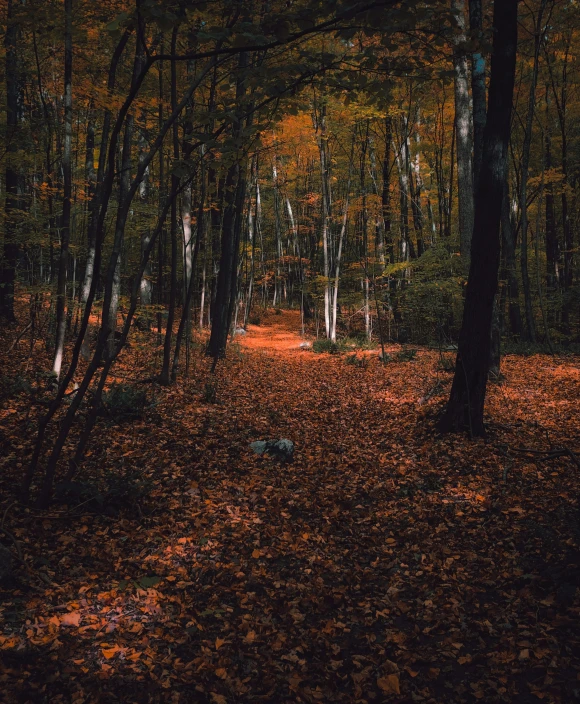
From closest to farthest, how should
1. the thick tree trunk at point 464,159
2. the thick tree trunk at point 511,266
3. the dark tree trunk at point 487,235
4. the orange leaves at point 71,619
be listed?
1. the orange leaves at point 71,619
2. the dark tree trunk at point 487,235
3. the thick tree trunk at point 464,159
4. the thick tree trunk at point 511,266

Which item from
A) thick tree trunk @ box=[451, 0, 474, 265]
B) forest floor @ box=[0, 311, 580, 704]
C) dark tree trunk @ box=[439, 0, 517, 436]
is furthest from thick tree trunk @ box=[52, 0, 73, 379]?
thick tree trunk @ box=[451, 0, 474, 265]

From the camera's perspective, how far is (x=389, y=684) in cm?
261

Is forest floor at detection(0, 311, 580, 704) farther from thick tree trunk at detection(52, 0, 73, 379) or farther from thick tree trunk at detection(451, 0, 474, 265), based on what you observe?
thick tree trunk at detection(451, 0, 474, 265)

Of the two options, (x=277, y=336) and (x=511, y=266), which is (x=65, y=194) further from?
(x=277, y=336)

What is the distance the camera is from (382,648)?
9.71 feet

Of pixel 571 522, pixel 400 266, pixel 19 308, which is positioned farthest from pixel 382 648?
pixel 19 308

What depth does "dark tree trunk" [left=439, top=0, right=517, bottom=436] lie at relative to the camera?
5609mm

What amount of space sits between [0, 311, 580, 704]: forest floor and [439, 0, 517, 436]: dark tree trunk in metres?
0.70

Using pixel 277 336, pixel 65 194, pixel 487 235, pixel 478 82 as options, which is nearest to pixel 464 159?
pixel 478 82

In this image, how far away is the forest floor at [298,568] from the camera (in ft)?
8.63

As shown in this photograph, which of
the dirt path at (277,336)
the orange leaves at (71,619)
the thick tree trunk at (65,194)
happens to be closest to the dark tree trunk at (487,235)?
the orange leaves at (71,619)

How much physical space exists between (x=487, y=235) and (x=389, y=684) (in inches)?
214

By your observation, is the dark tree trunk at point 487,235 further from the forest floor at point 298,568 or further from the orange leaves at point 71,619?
the orange leaves at point 71,619

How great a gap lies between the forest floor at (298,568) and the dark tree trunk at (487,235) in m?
0.70
